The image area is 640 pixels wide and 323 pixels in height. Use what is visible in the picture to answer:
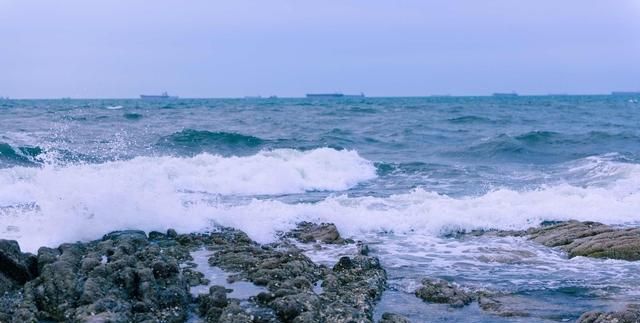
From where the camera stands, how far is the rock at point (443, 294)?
349 inches

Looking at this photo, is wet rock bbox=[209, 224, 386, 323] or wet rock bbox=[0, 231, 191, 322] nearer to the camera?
wet rock bbox=[0, 231, 191, 322]

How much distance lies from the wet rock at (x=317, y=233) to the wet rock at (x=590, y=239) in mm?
4038

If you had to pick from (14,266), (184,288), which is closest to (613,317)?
(184,288)

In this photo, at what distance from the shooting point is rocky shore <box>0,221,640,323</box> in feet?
24.4

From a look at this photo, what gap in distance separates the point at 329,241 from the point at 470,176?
11.6 metres

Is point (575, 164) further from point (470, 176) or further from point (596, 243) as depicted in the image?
point (596, 243)

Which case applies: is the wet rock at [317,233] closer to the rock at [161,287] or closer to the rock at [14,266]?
the rock at [161,287]

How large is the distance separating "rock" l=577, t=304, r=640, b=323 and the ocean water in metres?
0.39

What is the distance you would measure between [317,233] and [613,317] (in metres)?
6.64

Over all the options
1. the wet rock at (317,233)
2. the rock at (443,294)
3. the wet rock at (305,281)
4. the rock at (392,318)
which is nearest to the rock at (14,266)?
the wet rock at (305,281)

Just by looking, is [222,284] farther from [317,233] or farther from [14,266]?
[317,233]

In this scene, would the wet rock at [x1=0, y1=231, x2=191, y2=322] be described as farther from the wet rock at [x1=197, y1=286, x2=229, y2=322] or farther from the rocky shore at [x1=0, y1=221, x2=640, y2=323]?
the wet rock at [x1=197, y1=286, x2=229, y2=322]

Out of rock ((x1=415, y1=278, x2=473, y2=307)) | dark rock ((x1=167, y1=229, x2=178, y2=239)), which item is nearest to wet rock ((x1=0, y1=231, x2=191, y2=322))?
dark rock ((x1=167, y1=229, x2=178, y2=239))

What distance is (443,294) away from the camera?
9.04 m
